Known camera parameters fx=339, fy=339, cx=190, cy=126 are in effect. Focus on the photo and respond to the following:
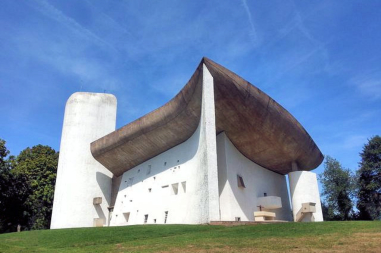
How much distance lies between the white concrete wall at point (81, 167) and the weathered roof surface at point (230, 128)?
9.20ft

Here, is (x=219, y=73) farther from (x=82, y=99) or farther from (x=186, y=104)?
(x=82, y=99)

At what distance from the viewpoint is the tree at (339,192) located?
32.4 meters

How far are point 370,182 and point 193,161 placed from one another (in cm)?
2060

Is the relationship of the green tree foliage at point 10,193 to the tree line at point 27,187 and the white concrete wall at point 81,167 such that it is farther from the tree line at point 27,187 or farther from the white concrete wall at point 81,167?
the white concrete wall at point 81,167

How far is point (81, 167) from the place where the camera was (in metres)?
29.2

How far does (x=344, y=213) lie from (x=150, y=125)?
21224 millimetres

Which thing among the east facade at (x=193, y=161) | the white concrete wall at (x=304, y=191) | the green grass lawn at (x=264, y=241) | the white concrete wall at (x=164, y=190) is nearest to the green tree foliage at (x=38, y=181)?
the east facade at (x=193, y=161)

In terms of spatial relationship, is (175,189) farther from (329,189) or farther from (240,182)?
(329,189)

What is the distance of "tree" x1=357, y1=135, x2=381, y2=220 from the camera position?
31625mm

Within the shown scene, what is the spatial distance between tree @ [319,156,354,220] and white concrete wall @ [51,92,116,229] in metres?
20.9

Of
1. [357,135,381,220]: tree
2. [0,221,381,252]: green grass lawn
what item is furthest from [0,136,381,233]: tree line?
[0,221,381,252]: green grass lawn

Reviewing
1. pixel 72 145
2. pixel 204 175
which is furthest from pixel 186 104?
pixel 72 145

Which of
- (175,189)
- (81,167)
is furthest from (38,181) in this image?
(175,189)

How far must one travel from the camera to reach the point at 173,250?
9.12 metres
